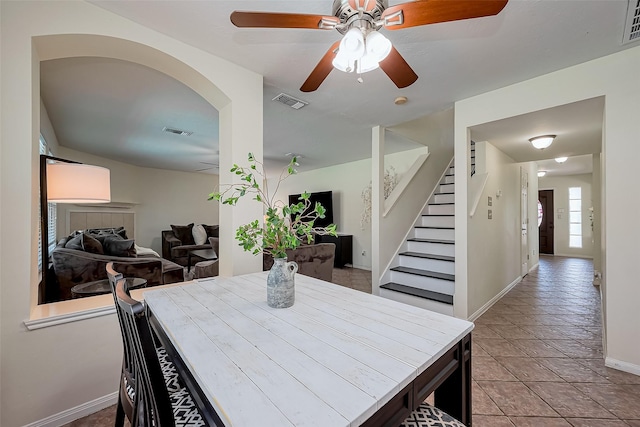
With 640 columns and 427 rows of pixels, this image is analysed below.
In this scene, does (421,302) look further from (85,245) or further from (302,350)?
(85,245)

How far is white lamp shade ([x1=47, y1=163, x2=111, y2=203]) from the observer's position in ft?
6.13

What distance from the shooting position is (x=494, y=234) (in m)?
3.58

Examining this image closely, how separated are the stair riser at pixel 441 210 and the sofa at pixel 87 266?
4.08 metres

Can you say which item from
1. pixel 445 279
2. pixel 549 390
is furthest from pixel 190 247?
pixel 549 390

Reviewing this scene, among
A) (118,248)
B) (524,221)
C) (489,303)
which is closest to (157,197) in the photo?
(118,248)

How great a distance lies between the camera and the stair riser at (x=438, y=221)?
4078 millimetres

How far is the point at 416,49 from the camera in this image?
1997mm

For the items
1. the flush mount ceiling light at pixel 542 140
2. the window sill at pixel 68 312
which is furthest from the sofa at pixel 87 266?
the flush mount ceiling light at pixel 542 140

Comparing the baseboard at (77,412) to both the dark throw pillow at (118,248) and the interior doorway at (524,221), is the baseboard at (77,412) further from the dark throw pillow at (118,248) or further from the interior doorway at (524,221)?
the interior doorway at (524,221)

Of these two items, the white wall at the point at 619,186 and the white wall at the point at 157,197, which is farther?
the white wall at the point at 157,197

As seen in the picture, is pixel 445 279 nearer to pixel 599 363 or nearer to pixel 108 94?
pixel 599 363

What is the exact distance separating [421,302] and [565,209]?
7.77m

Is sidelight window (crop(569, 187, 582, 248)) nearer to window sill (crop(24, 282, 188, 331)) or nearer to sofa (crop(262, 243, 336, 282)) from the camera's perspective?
sofa (crop(262, 243, 336, 282))

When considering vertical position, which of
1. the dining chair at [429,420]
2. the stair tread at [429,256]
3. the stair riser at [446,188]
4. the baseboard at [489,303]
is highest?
the stair riser at [446,188]
